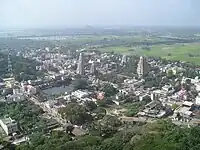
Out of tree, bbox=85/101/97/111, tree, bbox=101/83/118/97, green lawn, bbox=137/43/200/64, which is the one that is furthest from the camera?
green lawn, bbox=137/43/200/64

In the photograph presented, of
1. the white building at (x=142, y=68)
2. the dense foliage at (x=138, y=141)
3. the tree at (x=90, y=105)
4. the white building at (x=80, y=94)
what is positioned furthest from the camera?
the white building at (x=142, y=68)

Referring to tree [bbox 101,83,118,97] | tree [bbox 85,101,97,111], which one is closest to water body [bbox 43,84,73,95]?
tree [bbox 101,83,118,97]

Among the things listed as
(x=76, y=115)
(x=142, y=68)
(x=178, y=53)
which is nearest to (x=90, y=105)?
(x=76, y=115)

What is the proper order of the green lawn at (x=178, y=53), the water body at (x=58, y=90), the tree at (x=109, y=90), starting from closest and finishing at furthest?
1. the tree at (x=109, y=90)
2. the water body at (x=58, y=90)
3. the green lawn at (x=178, y=53)

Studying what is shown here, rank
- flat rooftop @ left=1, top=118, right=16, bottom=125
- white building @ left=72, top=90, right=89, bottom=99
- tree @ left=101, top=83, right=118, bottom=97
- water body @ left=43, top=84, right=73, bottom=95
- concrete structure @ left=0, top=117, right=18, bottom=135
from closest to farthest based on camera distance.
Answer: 1. concrete structure @ left=0, top=117, right=18, bottom=135
2. flat rooftop @ left=1, top=118, right=16, bottom=125
3. white building @ left=72, top=90, right=89, bottom=99
4. tree @ left=101, top=83, right=118, bottom=97
5. water body @ left=43, top=84, right=73, bottom=95

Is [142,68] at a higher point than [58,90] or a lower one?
higher

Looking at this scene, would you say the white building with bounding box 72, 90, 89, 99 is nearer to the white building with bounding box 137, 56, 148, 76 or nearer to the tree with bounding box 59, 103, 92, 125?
the tree with bounding box 59, 103, 92, 125

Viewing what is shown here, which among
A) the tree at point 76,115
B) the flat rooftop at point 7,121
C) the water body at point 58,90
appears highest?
the tree at point 76,115

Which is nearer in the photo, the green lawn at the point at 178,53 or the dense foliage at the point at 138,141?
the dense foliage at the point at 138,141

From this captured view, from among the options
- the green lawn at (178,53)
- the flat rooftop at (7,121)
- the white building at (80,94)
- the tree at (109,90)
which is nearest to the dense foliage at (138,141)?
the flat rooftop at (7,121)

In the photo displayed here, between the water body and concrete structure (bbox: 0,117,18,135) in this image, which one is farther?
the water body

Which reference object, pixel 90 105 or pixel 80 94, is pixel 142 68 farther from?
pixel 90 105

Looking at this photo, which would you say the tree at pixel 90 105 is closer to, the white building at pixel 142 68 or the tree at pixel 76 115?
the tree at pixel 76 115

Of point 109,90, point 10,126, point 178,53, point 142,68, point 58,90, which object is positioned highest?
point 142,68
